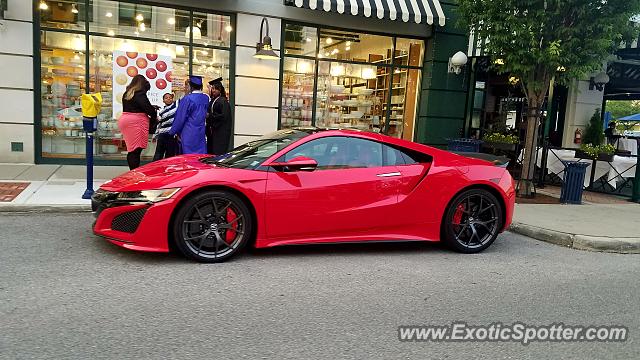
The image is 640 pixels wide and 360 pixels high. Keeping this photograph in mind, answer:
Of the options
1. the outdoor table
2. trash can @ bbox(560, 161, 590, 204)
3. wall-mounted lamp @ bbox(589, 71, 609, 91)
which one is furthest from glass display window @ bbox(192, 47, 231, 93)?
the outdoor table

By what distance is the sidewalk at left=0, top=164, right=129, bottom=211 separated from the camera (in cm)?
695

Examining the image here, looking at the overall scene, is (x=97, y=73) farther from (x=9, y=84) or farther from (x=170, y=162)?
(x=170, y=162)

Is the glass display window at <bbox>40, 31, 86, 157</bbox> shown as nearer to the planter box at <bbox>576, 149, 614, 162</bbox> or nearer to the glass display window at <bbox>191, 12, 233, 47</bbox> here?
the glass display window at <bbox>191, 12, 233, 47</bbox>

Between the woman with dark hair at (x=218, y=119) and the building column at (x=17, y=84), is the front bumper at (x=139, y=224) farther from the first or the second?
the building column at (x=17, y=84)

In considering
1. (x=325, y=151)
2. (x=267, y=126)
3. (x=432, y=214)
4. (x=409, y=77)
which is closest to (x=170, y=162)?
(x=325, y=151)

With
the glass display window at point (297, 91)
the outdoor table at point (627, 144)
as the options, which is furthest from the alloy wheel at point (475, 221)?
the outdoor table at point (627, 144)

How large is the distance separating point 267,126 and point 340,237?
21.4 feet

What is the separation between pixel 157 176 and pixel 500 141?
31.0 feet

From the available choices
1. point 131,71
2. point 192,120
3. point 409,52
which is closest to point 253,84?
point 131,71

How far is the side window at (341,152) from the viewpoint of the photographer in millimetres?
5391

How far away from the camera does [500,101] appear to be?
44.2 ft

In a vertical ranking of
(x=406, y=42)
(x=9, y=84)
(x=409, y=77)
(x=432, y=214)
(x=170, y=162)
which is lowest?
(x=432, y=214)

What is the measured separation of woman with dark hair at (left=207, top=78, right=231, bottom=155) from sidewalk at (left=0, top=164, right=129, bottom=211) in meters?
2.12

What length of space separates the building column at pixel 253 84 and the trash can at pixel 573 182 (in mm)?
6220
